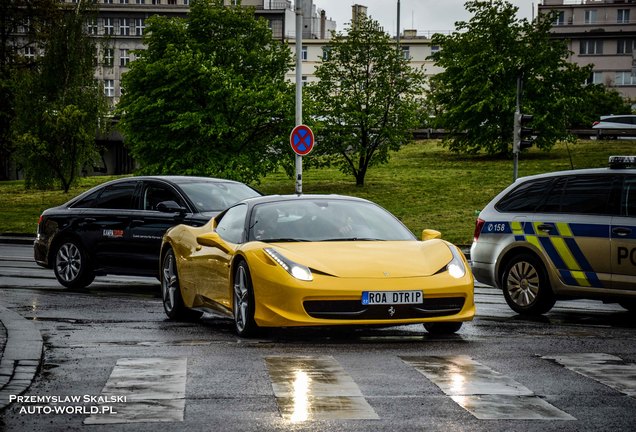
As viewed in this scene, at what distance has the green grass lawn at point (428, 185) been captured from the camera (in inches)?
1484

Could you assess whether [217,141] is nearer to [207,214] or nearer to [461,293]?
[207,214]

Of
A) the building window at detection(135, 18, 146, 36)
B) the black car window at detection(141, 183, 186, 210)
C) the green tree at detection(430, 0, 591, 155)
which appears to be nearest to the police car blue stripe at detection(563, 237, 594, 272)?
Answer: the black car window at detection(141, 183, 186, 210)

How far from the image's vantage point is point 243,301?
37.2ft

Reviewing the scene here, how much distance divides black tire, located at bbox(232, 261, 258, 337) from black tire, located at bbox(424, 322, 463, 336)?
67.5 inches

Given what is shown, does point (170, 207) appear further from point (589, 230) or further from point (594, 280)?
point (594, 280)

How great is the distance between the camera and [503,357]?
32.4 feet

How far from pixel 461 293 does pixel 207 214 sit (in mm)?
5916

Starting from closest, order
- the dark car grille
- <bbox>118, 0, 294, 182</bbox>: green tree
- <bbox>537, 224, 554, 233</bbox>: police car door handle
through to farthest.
→ 1. the dark car grille
2. <bbox>537, 224, 554, 233</bbox>: police car door handle
3. <bbox>118, 0, 294, 182</bbox>: green tree

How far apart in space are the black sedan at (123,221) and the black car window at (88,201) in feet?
0.05

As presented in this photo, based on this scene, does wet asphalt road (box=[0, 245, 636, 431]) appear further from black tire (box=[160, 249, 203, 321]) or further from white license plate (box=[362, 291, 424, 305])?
white license plate (box=[362, 291, 424, 305])

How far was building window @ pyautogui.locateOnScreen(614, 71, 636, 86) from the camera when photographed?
400ft

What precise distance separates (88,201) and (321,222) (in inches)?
267

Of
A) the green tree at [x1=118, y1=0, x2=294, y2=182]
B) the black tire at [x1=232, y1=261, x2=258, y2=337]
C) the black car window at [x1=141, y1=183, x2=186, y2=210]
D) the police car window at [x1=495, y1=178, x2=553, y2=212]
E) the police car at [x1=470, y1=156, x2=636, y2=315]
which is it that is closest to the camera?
the black tire at [x1=232, y1=261, x2=258, y2=337]

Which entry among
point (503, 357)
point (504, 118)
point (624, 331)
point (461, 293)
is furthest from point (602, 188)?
point (504, 118)
